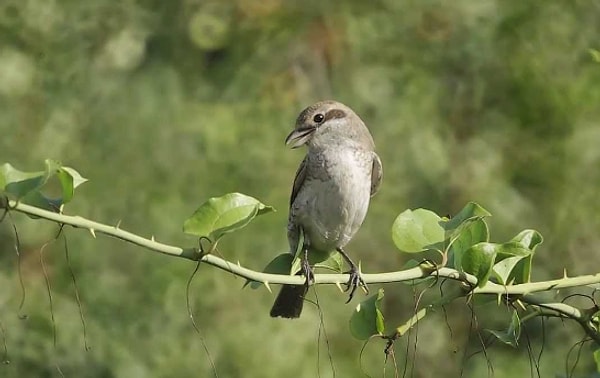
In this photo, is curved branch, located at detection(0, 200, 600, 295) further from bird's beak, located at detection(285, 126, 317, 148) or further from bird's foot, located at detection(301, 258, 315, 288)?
bird's beak, located at detection(285, 126, 317, 148)

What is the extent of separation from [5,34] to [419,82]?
6.60 feet

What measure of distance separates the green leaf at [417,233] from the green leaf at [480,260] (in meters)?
0.07

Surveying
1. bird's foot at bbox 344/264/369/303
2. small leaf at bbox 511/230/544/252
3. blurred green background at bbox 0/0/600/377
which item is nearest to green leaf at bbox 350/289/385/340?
bird's foot at bbox 344/264/369/303

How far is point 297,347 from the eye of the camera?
16.3 feet

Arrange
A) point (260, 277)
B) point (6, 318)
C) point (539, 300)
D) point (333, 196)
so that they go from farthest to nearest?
point (6, 318)
point (333, 196)
point (539, 300)
point (260, 277)

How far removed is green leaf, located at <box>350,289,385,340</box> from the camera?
208 centimetres

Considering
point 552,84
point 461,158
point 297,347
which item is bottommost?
point 297,347

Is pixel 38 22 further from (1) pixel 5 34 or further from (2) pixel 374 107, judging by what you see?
(2) pixel 374 107

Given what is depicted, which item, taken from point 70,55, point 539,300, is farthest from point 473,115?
point 539,300

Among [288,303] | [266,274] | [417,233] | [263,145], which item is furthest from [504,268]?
[263,145]

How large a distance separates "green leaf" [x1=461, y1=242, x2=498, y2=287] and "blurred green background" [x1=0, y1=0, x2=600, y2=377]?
2993mm

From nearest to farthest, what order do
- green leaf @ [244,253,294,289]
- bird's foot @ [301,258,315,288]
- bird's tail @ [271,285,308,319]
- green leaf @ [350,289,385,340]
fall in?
bird's foot @ [301,258,315,288] → green leaf @ [350,289,385,340] → green leaf @ [244,253,294,289] → bird's tail @ [271,285,308,319]

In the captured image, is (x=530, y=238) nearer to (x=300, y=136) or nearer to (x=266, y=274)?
(x=266, y=274)

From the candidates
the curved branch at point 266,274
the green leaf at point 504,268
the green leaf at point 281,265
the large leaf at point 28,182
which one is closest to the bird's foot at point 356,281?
the curved branch at point 266,274
